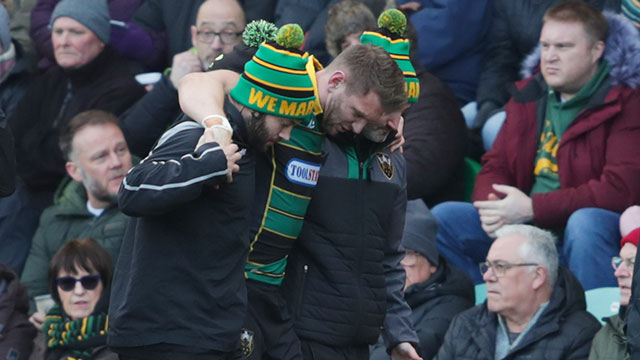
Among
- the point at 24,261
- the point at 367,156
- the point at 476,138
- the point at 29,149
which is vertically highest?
the point at 367,156

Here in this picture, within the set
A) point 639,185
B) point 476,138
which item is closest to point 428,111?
point 476,138

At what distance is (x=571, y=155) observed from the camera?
6.87 m

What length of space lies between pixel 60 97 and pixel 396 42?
12.9 ft

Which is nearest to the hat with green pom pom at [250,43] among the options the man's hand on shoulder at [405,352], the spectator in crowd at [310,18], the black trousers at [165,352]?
the black trousers at [165,352]

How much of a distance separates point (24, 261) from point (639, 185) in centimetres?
382

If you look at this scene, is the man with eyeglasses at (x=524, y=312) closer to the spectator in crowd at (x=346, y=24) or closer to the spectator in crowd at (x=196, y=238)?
the spectator in crowd at (x=346, y=24)

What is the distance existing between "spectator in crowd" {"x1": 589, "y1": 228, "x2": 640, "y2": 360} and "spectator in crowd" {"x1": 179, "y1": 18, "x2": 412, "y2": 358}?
1.82 m

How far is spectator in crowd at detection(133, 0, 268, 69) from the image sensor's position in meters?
8.59

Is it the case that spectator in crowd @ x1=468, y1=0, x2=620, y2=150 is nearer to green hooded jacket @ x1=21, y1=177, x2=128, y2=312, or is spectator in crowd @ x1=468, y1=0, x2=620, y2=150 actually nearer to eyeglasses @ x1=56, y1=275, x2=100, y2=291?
green hooded jacket @ x1=21, y1=177, x2=128, y2=312

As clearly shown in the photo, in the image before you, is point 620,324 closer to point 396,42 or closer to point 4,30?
point 396,42

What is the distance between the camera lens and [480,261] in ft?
24.0

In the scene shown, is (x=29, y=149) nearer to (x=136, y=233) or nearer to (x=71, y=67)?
(x=71, y=67)

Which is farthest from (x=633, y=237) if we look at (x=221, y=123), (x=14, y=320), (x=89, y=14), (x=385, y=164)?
(x=89, y=14)

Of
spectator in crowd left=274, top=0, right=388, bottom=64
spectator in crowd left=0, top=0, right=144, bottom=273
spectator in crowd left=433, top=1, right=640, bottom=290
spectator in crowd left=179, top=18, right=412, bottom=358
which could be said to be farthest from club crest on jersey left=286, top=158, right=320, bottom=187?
spectator in crowd left=0, top=0, right=144, bottom=273
